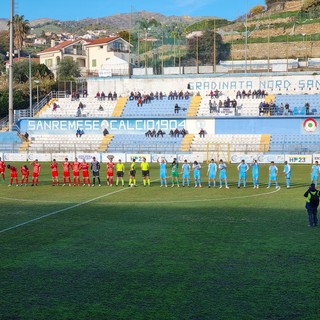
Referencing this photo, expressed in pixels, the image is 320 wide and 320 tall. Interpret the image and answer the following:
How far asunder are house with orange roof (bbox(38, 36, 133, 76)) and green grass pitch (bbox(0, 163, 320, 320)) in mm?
75226

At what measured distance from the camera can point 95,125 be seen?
2329 inches

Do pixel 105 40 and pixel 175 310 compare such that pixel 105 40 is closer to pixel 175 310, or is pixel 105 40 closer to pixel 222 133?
pixel 222 133

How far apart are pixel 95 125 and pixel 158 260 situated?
46772 mm

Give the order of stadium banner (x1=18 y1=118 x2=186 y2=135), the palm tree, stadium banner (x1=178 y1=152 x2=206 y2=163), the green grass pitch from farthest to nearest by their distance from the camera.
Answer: the palm tree < stadium banner (x1=18 y1=118 x2=186 y2=135) < stadium banner (x1=178 y1=152 x2=206 y2=163) < the green grass pitch

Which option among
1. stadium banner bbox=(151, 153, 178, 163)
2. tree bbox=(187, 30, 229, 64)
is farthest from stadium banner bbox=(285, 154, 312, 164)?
tree bbox=(187, 30, 229, 64)

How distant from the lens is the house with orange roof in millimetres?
96438

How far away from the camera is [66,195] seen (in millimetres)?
26516

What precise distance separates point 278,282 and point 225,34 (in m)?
89.7

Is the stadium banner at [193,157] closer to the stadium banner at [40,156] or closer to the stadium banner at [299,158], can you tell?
the stadium banner at [299,158]

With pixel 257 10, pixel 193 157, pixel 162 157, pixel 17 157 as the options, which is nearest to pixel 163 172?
pixel 193 157

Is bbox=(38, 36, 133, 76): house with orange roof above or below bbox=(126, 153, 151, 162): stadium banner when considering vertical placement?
above

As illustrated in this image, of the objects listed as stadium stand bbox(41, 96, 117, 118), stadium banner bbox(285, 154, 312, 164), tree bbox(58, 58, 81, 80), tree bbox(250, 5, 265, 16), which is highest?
tree bbox(250, 5, 265, 16)

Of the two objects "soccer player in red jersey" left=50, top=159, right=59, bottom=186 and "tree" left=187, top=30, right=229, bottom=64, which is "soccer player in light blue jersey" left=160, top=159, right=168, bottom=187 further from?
"tree" left=187, top=30, right=229, bottom=64

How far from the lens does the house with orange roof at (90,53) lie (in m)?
96.4
